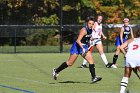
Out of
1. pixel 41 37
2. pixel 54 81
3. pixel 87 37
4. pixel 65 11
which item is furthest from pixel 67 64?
pixel 65 11

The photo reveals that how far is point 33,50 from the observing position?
32.9 metres

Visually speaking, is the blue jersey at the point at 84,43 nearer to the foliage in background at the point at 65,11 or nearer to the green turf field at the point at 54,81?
the green turf field at the point at 54,81

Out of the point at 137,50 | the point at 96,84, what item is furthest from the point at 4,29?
the point at 137,50

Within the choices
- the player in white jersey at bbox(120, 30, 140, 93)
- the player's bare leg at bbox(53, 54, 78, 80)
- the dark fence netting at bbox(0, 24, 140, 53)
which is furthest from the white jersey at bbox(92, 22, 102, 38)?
the dark fence netting at bbox(0, 24, 140, 53)

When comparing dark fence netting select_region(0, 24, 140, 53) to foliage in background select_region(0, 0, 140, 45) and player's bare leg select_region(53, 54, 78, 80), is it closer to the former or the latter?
foliage in background select_region(0, 0, 140, 45)

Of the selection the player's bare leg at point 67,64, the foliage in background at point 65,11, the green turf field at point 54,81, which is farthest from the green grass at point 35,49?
the player's bare leg at point 67,64

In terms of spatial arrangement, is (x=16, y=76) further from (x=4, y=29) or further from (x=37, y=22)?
(x=37, y=22)

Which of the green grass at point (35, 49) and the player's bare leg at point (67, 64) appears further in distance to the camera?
the green grass at point (35, 49)

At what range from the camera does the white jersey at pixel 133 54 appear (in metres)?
11.9

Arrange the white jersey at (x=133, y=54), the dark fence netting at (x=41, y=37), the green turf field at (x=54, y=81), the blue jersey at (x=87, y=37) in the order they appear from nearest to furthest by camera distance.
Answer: the white jersey at (x=133, y=54), the green turf field at (x=54, y=81), the blue jersey at (x=87, y=37), the dark fence netting at (x=41, y=37)

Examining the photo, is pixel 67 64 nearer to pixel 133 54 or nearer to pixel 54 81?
pixel 54 81

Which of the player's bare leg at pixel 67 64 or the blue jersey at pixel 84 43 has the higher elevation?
the blue jersey at pixel 84 43

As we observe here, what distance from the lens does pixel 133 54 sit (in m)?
11.9

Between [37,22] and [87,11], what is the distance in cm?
395
